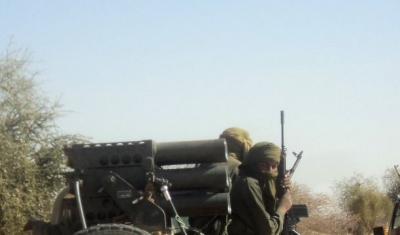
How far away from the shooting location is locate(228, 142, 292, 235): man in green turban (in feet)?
24.6

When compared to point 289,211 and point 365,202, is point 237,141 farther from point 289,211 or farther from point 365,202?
point 365,202

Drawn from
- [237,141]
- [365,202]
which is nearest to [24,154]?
[237,141]

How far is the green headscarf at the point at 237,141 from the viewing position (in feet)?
29.3

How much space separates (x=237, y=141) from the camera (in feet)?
29.3

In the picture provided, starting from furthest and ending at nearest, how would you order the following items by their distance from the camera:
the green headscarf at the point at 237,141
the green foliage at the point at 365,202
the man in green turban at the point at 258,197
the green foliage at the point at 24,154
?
1. the green foliage at the point at 365,202
2. the green foliage at the point at 24,154
3. the green headscarf at the point at 237,141
4. the man in green turban at the point at 258,197

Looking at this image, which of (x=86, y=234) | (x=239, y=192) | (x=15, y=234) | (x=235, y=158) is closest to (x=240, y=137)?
(x=235, y=158)

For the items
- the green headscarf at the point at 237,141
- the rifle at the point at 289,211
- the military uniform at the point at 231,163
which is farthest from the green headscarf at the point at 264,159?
the green headscarf at the point at 237,141

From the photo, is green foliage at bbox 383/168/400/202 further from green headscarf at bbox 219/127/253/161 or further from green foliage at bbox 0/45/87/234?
green headscarf at bbox 219/127/253/161

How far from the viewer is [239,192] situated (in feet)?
24.8

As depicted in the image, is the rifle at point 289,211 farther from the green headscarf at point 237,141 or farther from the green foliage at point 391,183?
the green foliage at point 391,183

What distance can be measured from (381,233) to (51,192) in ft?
28.4

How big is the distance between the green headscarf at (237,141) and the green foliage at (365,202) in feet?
75.0

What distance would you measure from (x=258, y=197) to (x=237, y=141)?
1.43 meters

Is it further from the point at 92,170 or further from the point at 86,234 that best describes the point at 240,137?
the point at 86,234
